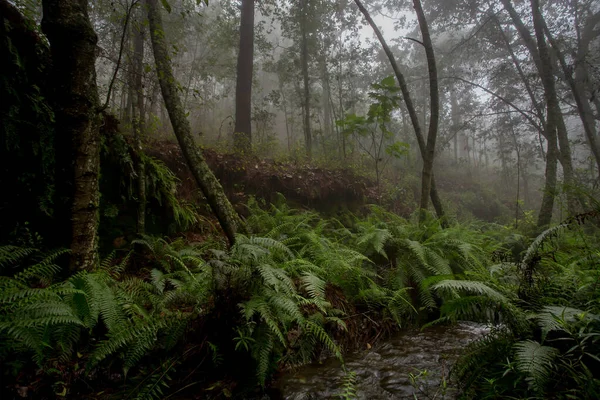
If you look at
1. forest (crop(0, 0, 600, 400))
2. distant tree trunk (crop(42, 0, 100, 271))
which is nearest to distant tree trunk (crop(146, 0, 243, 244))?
forest (crop(0, 0, 600, 400))

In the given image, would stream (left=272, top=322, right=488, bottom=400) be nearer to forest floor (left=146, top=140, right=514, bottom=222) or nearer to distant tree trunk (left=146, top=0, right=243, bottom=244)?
distant tree trunk (left=146, top=0, right=243, bottom=244)

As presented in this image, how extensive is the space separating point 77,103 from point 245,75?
8027 mm

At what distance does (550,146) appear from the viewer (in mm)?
8117

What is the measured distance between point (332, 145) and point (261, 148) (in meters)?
5.70

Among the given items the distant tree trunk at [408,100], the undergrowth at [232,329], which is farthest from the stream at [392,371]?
the distant tree trunk at [408,100]

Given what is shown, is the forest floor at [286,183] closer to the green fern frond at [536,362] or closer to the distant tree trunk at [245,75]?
the distant tree trunk at [245,75]

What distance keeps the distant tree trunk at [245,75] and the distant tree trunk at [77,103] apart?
21.0 feet

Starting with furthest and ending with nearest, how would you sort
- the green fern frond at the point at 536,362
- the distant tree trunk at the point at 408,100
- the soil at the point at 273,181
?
the distant tree trunk at the point at 408,100, the soil at the point at 273,181, the green fern frond at the point at 536,362

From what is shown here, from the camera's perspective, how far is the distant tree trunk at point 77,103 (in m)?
2.78

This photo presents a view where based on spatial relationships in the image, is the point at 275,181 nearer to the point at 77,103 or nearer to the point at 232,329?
the point at 77,103

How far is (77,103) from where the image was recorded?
285 cm

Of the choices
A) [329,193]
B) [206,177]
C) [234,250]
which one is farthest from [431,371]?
[329,193]

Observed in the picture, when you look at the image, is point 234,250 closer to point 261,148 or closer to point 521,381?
point 521,381

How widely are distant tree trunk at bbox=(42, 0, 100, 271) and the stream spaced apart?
7.94 feet
